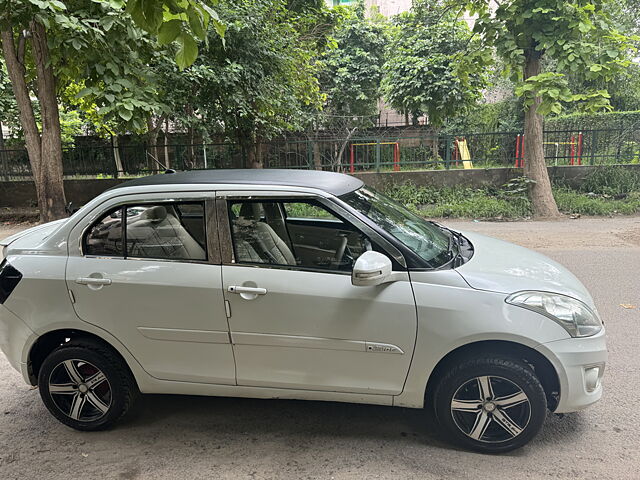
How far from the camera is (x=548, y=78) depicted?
858cm

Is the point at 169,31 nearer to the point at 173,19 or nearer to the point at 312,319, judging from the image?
the point at 173,19

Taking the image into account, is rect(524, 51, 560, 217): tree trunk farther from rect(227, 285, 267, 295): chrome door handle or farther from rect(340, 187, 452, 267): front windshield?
rect(227, 285, 267, 295): chrome door handle

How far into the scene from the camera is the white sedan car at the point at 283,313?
2605mm

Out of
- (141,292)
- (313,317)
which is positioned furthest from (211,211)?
(313,317)

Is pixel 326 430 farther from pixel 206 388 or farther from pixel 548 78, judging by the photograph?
pixel 548 78

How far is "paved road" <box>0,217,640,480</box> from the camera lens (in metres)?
2.62

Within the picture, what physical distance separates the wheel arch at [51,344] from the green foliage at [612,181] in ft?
41.9

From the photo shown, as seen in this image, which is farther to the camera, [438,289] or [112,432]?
[112,432]

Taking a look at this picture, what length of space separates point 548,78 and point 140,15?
27.5 feet

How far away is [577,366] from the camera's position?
2.57 meters

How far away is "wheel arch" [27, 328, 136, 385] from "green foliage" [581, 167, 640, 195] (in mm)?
12775

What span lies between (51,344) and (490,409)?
9.66 feet

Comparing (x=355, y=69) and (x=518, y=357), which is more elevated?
(x=355, y=69)

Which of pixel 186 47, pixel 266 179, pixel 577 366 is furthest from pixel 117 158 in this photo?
pixel 577 366
